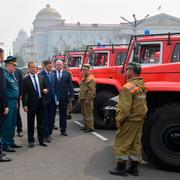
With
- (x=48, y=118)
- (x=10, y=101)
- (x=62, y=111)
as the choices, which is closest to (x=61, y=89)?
(x=62, y=111)

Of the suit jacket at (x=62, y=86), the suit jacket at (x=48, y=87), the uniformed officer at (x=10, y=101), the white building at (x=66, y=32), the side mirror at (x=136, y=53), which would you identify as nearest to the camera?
the uniformed officer at (x=10, y=101)

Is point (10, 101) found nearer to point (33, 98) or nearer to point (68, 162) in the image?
point (33, 98)

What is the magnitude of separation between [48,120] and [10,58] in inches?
71.0

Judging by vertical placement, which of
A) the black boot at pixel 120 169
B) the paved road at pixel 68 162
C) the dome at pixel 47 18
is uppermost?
the dome at pixel 47 18

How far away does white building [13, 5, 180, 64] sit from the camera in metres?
92.2

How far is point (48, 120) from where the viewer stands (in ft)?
29.3

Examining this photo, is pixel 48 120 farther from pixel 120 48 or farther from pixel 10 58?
pixel 120 48

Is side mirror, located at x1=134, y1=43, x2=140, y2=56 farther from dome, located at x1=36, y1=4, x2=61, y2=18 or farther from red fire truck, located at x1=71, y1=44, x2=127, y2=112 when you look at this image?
dome, located at x1=36, y1=4, x2=61, y2=18

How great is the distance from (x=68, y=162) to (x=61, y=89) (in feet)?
8.97

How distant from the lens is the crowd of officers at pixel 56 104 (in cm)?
600

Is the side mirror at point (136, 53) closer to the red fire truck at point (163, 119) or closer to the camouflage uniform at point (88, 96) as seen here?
the red fire truck at point (163, 119)

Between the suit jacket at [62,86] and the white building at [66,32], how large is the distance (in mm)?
75939

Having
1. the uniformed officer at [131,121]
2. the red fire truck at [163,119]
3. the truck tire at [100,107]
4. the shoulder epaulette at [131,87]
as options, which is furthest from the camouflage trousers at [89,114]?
the shoulder epaulette at [131,87]

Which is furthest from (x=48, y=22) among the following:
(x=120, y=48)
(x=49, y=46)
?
(x=120, y=48)
